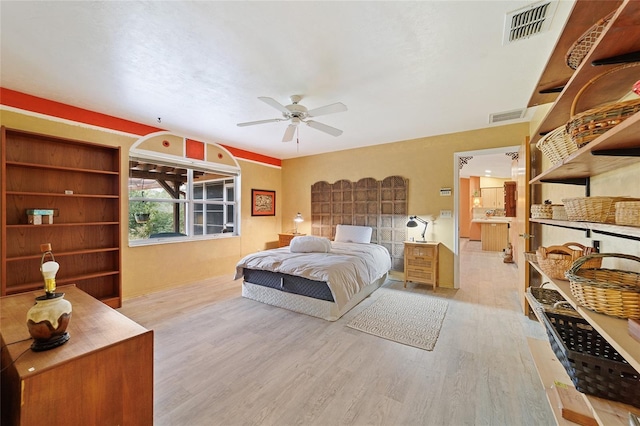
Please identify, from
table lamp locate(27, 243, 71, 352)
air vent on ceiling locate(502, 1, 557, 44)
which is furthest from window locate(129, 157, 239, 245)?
air vent on ceiling locate(502, 1, 557, 44)

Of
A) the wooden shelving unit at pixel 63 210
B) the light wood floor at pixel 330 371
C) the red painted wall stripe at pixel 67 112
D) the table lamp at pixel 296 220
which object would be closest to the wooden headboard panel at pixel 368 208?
the table lamp at pixel 296 220

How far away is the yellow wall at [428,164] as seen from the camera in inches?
155

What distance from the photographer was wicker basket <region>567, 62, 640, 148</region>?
858 millimetres

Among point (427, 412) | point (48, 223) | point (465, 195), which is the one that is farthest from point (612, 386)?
point (465, 195)

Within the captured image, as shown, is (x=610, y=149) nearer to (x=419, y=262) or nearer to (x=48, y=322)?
(x=48, y=322)

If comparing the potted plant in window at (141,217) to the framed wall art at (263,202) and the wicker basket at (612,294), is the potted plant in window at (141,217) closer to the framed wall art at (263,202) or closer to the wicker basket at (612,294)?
the framed wall art at (263,202)

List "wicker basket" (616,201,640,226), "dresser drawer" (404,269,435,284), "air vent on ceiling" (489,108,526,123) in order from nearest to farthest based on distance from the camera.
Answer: "wicker basket" (616,201,640,226) → "air vent on ceiling" (489,108,526,123) → "dresser drawer" (404,269,435,284)

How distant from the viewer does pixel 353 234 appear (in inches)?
192

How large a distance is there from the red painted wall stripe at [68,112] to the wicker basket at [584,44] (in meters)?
4.69

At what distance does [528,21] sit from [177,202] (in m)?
4.85

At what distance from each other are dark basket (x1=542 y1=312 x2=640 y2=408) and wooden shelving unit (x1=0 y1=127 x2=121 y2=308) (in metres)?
4.40

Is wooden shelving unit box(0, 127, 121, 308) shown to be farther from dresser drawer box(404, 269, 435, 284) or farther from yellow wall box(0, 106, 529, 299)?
dresser drawer box(404, 269, 435, 284)

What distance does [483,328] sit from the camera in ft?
9.04

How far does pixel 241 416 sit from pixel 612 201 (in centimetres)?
225
